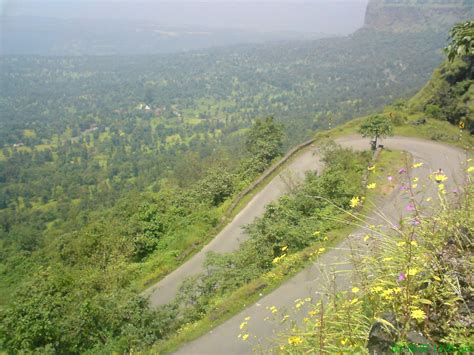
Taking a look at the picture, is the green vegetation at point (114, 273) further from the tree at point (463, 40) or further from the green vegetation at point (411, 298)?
the tree at point (463, 40)

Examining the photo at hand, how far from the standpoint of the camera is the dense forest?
28.7ft

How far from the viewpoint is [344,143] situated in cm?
2066

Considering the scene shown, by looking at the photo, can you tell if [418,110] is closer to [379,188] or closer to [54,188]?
[379,188]

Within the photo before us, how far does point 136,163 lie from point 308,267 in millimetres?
81282

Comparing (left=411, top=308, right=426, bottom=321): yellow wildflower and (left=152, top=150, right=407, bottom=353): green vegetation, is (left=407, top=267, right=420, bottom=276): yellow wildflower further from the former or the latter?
(left=152, top=150, right=407, bottom=353): green vegetation

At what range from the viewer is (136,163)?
8631 cm

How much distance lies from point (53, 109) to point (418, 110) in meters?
141

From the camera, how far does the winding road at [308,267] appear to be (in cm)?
420

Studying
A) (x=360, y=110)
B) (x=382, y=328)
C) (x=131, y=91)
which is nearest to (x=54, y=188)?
(x=360, y=110)

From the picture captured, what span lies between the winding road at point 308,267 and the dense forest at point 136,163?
0.81 metres

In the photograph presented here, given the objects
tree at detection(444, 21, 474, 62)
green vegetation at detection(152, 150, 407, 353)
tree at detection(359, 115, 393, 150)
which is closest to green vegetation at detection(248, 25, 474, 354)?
green vegetation at detection(152, 150, 407, 353)

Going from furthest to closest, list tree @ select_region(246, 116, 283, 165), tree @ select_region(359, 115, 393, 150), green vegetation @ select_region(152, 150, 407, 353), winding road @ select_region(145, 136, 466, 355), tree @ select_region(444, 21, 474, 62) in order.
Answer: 1. tree @ select_region(246, 116, 283, 165)
2. tree @ select_region(359, 115, 393, 150)
3. tree @ select_region(444, 21, 474, 62)
4. green vegetation @ select_region(152, 150, 407, 353)
5. winding road @ select_region(145, 136, 466, 355)

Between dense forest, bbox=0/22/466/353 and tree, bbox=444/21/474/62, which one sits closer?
dense forest, bbox=0/22/466/353

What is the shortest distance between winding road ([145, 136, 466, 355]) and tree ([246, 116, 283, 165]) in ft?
4.57
